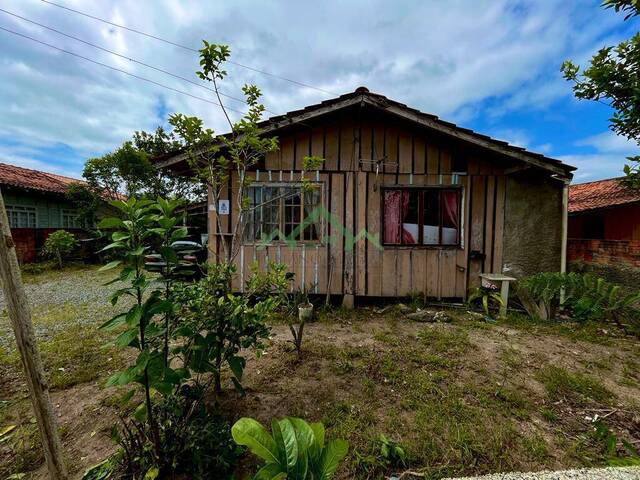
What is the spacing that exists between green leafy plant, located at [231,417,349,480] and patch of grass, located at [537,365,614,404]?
8.80 feet

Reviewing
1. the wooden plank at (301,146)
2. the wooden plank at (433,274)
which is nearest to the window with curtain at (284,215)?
the wooden plank at (301,146)

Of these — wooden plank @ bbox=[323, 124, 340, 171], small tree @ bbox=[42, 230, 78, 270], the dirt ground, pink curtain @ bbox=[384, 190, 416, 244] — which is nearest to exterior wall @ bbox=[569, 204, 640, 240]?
the dirt ground

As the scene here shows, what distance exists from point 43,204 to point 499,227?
1771cm

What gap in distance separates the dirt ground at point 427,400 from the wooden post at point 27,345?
65 cm

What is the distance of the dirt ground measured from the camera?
2.01 meters

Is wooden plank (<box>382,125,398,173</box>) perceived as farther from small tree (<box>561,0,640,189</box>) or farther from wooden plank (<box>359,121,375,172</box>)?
small tree (<box>561,0,640,189</box>)

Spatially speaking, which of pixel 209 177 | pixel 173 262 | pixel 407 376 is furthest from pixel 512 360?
pixel 209 177

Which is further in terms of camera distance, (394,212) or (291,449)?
(394,212)

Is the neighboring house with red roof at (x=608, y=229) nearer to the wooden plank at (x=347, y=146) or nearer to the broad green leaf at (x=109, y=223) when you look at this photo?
the wooden plank at (x=347, y=146)

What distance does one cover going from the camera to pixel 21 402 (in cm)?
263

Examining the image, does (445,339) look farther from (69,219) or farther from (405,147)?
(69,219)

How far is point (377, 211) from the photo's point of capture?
17.9 ft

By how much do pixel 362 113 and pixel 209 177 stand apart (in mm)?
3535

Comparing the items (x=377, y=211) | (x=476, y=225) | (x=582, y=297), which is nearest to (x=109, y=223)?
(x=377, y=211)
